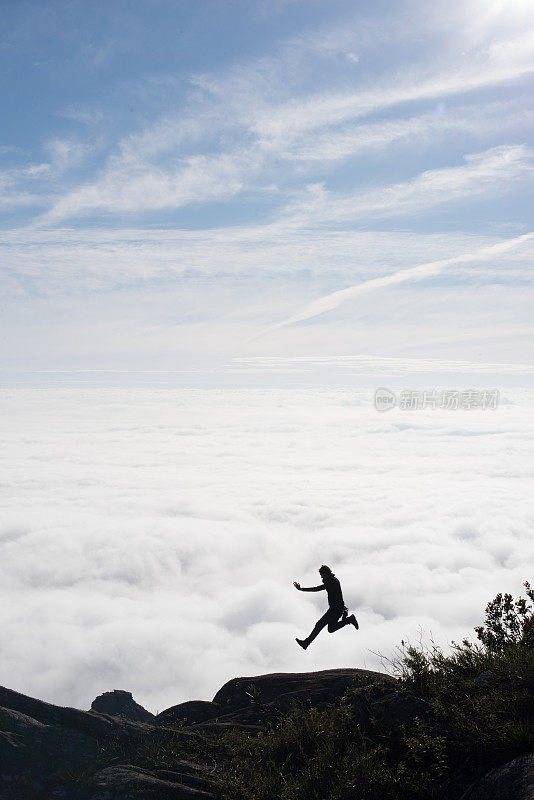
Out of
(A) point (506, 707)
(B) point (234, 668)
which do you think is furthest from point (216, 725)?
(B) point (234, 668)

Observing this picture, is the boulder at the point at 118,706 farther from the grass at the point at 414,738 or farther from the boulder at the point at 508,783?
the boulder at the point at 508,783

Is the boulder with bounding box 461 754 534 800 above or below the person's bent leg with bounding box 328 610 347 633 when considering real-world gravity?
above

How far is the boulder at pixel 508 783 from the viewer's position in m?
4.88

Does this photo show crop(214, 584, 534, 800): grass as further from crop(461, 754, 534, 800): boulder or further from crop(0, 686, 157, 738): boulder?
crop(0, 686, 157, 738): boulder

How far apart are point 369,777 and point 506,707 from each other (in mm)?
2019

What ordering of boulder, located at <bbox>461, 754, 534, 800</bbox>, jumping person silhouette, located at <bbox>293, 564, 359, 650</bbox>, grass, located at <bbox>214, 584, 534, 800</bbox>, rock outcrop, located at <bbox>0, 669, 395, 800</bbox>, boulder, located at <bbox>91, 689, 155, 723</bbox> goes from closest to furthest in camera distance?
boulder, located at <bbox>461, 754, 534, 800</bbox> < grass, located at <bbox>214, 584, 534, 800</bbox> < rock outcrop, located at <bbox>0, 669, 395, 800</bbox> < jumping person silhouette, located at <bbox>293, 564, 359, 650</bbox> < boulder, located at <bbox>91, 689, 155, 723</bbox>

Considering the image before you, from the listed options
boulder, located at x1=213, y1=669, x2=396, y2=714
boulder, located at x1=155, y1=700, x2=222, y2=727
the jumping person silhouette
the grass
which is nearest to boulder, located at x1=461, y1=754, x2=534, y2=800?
the grass

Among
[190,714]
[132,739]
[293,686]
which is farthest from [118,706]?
[293,686]

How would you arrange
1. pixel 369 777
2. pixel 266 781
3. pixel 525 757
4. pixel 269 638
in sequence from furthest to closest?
pixel 269 638
pixel 266 781
pixel 369 777
pixel 525 757

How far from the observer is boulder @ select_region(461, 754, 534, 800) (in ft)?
16.0

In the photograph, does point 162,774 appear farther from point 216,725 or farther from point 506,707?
point 506,707

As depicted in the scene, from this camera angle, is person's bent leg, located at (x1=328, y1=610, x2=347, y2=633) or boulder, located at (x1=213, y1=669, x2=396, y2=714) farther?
person's bent leg, located at (x1=328, y1=610, x2=347, y2=633)

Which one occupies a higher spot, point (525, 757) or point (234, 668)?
point (525, 757)

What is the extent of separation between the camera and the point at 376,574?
199 metres
